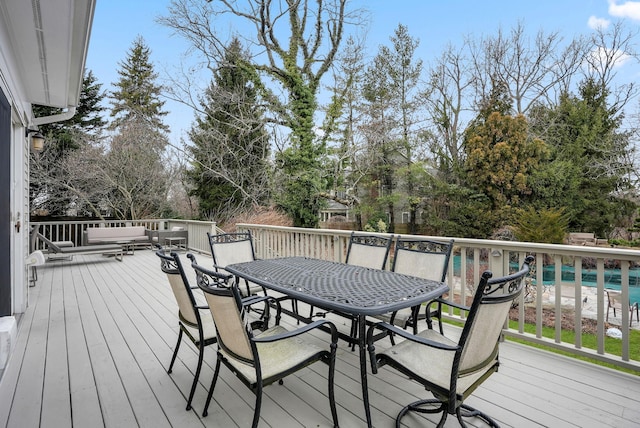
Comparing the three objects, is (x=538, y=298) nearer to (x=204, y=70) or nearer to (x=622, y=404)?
(x=622, y=404)

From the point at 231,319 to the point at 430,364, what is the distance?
3.58 feet

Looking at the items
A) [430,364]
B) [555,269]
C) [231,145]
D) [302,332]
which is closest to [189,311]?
[302,332]

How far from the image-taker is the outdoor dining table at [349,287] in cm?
195

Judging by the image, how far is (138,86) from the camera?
65.6 feet

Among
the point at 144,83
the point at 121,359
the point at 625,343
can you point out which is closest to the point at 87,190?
the point at 144,83

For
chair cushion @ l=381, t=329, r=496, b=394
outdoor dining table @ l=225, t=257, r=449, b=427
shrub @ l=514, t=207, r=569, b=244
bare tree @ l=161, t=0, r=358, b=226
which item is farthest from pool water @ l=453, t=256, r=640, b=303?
chair cushion @ l=381, t=329, r=496, b=394

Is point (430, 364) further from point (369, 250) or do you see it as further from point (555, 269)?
point (369, 250)

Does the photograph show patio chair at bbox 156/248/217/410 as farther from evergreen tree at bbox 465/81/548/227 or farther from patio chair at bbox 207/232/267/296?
evergreen tree at bbox 465/81/548/227

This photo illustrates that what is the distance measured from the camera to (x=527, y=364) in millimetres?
2641

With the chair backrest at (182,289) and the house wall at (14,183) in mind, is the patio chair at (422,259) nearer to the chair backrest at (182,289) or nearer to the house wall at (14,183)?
the chair backrest at (182,289)

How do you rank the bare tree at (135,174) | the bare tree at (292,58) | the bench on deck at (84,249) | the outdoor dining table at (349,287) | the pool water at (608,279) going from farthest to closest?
the bare tree at (135,174), the bare tree at (292,58), the pool water at (608,279), the bench on deck at (84,249), the outdoor dining table at (349,287)

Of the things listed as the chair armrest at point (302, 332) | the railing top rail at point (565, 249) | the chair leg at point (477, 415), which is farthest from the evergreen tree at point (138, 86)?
the chair leg at point (477, 415)

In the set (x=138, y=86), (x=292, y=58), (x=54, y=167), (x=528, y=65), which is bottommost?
(x=54, y=167)

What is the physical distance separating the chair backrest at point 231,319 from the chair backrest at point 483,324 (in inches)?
40.2
